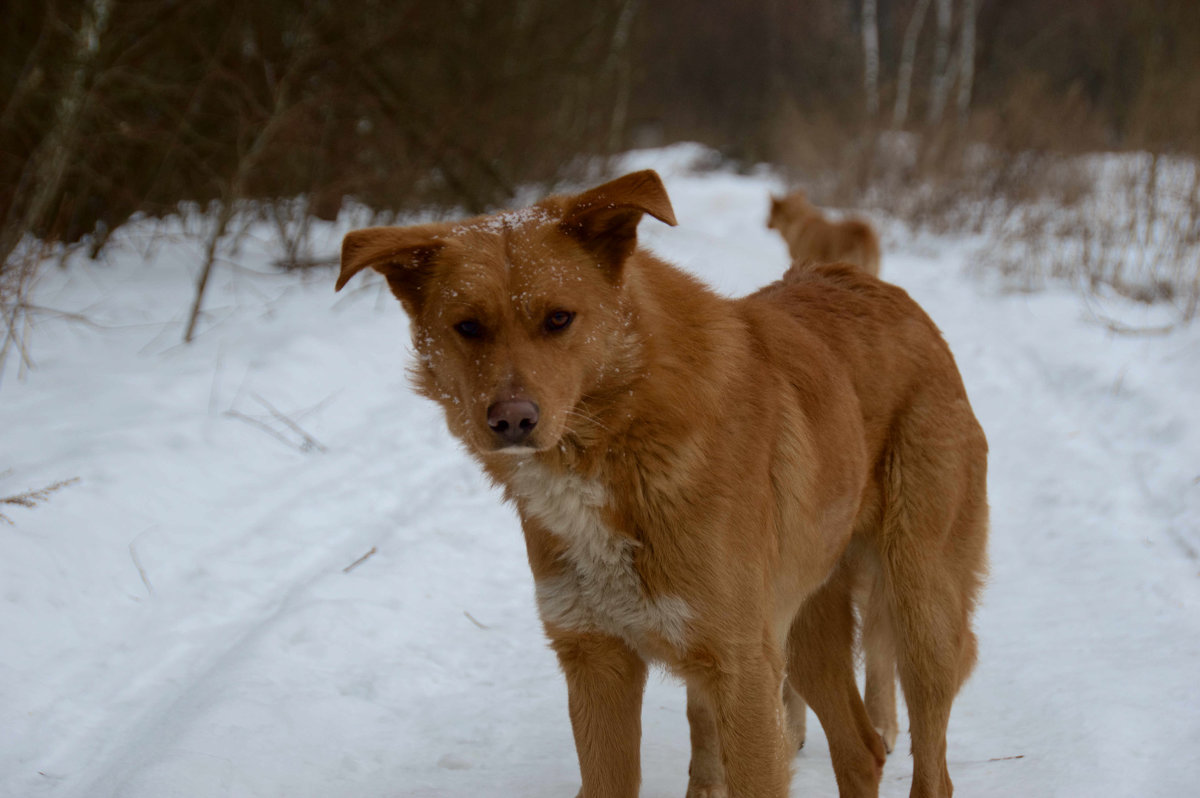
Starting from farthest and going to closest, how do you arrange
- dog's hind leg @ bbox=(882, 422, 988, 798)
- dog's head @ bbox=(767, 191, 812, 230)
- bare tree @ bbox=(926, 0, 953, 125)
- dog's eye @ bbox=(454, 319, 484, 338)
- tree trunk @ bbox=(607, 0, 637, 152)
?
bare tree @ bbox=(926, 0, 953, 125), tree trunk @ bbox=(607, 0, 637, 152), dog's head @ bbox=(767, 191, 812, 230), dog's hind leg @ bbox=(882, 422, 988, 798), dog's eye @ bbox=(454, 319, 484, 338)

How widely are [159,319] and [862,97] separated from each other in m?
18.8

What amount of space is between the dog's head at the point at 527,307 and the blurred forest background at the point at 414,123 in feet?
9.44

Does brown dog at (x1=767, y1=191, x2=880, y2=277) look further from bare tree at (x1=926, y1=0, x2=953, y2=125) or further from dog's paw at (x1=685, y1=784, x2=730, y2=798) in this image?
bare tree at (x1=926, y1=0, x2=953, y2=125)

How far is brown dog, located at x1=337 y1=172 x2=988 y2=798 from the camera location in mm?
2320

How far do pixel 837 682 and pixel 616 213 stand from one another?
178 centimetres

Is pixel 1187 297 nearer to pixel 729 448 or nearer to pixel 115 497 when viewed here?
pixel 729 448

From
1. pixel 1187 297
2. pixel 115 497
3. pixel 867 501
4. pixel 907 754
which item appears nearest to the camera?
pixel 867 501

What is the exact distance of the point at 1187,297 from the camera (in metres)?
7.47

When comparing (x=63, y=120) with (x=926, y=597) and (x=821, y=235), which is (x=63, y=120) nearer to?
(x=926, y=597)

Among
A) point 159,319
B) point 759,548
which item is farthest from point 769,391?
point 159,319

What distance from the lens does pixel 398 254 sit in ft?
8.21

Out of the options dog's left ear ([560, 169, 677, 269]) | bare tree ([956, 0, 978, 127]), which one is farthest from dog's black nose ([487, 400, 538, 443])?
bare tree ([956, 0, 978, 127])

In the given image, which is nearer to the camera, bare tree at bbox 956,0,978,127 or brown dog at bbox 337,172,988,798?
brown dog at bbox 337,172,988,798

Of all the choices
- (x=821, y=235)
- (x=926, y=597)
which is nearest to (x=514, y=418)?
(x=926, y=597)
